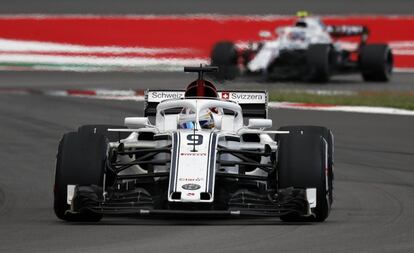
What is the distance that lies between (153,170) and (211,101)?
2.84 ft

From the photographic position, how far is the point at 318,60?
90.8 ft

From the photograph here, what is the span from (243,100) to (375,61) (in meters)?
15.5

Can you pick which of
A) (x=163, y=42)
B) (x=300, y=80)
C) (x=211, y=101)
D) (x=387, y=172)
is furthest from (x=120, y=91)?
(x=211, y=101)

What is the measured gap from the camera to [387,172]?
1480cm

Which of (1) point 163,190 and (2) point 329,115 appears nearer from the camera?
(1) point 163,190

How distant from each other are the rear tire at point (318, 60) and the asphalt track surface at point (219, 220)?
613 cm

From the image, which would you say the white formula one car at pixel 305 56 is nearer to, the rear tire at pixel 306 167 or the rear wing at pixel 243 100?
the rear wing at pixel 243 100

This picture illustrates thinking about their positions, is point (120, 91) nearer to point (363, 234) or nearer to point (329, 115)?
point (329, 115)

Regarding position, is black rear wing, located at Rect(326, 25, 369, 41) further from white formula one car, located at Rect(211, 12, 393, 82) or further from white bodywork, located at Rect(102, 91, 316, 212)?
white bodywork, located at Rect(102, 91, 316, 212)

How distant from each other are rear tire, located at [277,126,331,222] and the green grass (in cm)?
1030

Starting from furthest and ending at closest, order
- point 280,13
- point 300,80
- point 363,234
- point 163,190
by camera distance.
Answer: point 280,13
point 300,80
point 163,190
point 363,234

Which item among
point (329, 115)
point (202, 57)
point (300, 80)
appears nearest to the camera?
point (329, 115)

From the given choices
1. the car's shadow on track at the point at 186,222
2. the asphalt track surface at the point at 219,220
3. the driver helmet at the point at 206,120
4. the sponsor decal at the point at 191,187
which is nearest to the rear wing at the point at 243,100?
the asphalt track surface at the point at 219,220

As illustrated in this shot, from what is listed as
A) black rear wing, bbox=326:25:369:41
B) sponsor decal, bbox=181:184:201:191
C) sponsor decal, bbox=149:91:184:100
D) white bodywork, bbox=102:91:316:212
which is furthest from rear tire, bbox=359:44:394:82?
sponsor decal, bbox=181:184:201:191
